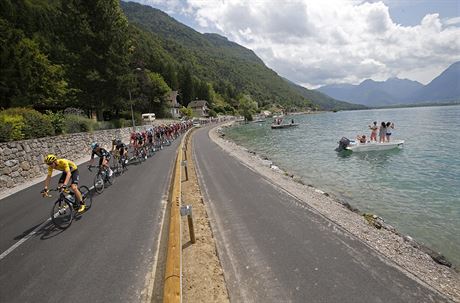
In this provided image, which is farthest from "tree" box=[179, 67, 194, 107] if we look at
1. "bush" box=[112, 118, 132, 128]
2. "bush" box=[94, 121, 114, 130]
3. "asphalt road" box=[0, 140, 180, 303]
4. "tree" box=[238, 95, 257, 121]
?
"asphalt road" box=[0, 140, 180, 303]

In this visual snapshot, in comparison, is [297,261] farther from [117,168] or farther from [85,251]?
[117,168]

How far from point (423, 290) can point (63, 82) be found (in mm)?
54806

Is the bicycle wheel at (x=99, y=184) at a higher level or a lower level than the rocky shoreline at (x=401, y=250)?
higher

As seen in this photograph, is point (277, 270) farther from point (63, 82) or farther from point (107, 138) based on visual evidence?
point (63, 82)

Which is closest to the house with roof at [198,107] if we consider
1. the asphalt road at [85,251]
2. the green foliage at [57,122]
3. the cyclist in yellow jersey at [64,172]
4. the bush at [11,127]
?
the green foliage at [57,122]

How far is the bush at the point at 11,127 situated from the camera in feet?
48.5

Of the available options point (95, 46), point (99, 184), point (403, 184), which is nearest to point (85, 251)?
point (99, 184)

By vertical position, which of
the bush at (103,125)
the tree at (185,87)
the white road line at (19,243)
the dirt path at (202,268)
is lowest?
the dirt path at (202,268)

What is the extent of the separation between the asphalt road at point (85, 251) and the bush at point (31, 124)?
691 cm

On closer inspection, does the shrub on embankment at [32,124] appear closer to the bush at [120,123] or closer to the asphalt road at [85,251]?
the asphalt road at [85,251]

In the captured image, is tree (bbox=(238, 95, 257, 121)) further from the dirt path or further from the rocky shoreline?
the dirt path

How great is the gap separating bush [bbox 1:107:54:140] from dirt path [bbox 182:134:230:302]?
13.9 m

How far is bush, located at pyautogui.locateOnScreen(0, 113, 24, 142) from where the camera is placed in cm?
1478

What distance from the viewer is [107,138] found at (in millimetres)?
29578
